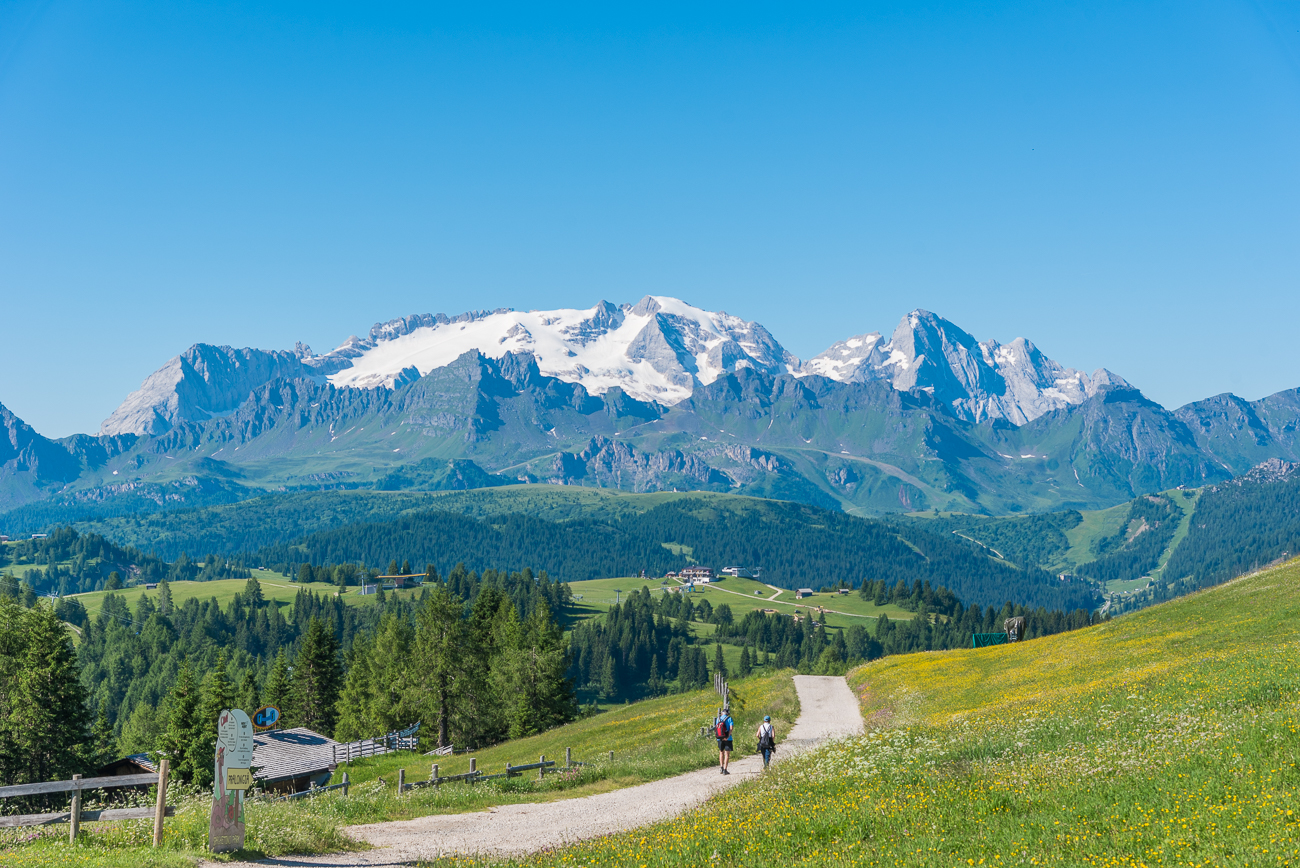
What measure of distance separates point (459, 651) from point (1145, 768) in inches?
2509

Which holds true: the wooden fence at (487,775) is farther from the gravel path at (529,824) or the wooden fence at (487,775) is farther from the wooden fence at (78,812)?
the wooden fence at (78,812)

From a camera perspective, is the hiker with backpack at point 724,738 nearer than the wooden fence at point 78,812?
No

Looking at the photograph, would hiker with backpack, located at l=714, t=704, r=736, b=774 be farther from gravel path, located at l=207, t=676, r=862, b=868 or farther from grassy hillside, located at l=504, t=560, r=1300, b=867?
grassy hillside, located at l=504, t=560, r=1300, b=867

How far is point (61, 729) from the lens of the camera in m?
63.9

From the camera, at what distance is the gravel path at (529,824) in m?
22.7

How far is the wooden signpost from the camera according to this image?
69.1 ft

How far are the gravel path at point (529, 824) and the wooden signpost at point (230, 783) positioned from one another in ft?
2.93

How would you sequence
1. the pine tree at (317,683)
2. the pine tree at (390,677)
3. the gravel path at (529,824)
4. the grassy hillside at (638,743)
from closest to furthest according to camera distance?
the gravel path at (529,824)
the grassy hillside at (638,743)
the pine tree at (390,677)
the pine tree at (317,683)

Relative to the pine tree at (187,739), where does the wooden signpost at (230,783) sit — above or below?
above

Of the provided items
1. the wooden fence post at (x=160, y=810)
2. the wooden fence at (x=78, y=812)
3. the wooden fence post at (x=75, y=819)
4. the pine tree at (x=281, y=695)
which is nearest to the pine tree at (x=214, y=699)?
the pine tree at (x=281, y=695)

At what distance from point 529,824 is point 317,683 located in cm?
7930

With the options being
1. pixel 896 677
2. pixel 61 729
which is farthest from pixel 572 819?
pixel 61 729

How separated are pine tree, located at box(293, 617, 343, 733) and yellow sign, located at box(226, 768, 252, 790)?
8165 centimetres

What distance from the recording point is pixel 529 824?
26969 mm
